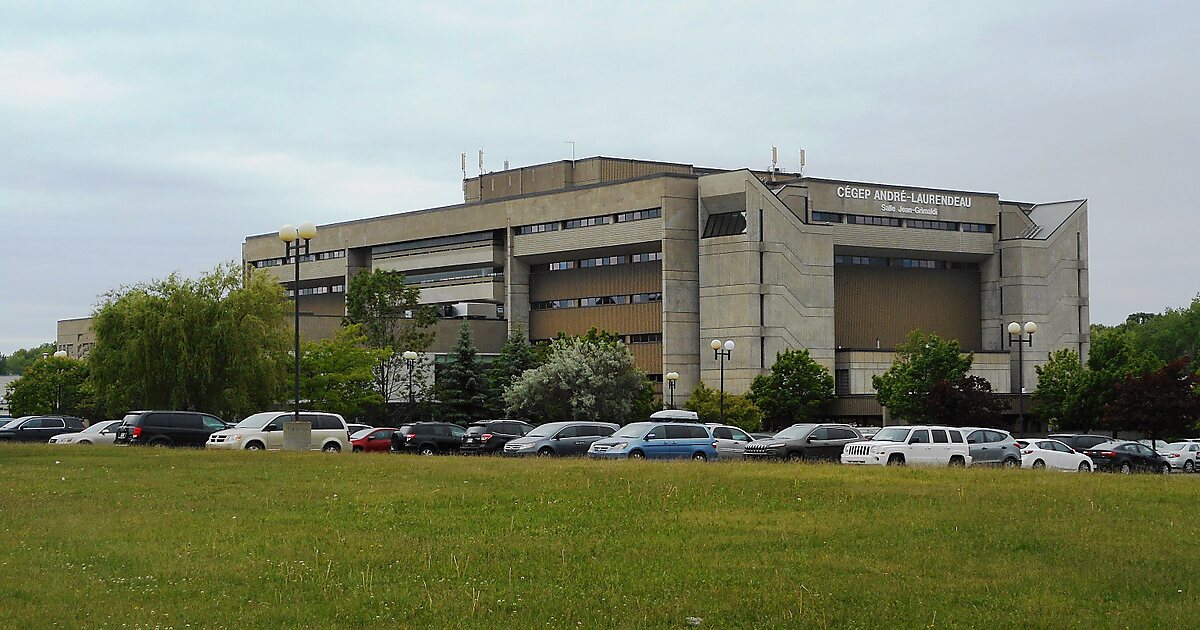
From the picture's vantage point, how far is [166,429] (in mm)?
45562

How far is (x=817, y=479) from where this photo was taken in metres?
25.5

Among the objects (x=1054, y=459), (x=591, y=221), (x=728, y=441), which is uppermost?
(x=591, y=221)

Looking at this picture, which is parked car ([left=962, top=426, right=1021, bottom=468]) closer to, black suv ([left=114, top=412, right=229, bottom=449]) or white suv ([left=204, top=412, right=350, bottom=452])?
white suv ([left=204, top=412, right=350, bottom=452])

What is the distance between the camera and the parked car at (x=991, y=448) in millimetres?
40250

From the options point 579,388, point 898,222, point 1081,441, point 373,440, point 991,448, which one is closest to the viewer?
point 991,448

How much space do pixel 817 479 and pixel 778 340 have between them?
6283 cm

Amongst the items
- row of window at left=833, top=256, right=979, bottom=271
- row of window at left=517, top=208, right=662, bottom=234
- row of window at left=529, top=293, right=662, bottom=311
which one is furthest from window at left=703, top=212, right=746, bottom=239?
row of window at left=833, top=256, right=979, bottom=271

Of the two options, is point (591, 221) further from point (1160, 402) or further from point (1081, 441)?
point (1081, 441)

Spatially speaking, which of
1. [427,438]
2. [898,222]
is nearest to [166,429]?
[427,438]

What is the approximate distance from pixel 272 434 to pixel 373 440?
7.39 m

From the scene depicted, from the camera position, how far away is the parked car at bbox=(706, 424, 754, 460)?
42.8 m

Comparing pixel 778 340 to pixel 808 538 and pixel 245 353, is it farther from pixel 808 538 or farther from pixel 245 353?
pixel 808 538

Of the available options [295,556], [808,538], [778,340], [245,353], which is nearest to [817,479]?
[808,538]

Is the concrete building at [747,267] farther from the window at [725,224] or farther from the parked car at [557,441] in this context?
the parked car at [557,441]
